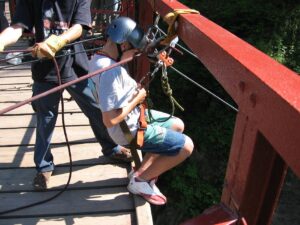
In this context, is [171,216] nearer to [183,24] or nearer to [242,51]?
[183,24]

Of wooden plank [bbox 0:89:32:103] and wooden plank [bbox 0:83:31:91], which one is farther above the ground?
wooden plank [bbox 0:89:32:103]

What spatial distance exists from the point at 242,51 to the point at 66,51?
135 cm

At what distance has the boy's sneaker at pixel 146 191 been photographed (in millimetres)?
2131

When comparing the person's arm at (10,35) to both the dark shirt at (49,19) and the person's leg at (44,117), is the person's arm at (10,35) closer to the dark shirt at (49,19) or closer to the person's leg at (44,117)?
the dark shirt at (49,19)

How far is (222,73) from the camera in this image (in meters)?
1.04

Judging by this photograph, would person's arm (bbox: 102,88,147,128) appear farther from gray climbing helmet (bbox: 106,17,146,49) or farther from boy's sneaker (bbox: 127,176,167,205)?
boy's sneaker (bbox: 127,176,167,205)

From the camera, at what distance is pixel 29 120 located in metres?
3.11

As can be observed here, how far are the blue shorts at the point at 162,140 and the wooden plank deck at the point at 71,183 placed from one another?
0.31 metres

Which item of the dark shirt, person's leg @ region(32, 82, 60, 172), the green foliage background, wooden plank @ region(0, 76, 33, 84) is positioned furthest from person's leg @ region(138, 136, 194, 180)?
the green foliage background

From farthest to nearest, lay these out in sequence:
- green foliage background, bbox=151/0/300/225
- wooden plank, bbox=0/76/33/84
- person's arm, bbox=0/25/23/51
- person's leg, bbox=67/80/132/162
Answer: green foliage background, bbox=151/0/300/225, wooden plank, bbox=0/76/33/84, person's leg, bbox=67/80/132/162, person's arm, bbox=0/25/23/51

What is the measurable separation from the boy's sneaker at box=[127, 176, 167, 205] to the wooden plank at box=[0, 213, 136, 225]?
0.12 m

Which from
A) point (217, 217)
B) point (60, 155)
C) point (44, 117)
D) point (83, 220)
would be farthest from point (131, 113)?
point (217, 217)

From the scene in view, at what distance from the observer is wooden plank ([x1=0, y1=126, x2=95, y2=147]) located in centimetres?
278

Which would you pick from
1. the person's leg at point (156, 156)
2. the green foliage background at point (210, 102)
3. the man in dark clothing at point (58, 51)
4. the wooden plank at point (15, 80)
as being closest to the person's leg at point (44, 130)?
the man in dark clothing at point (58, 51)
